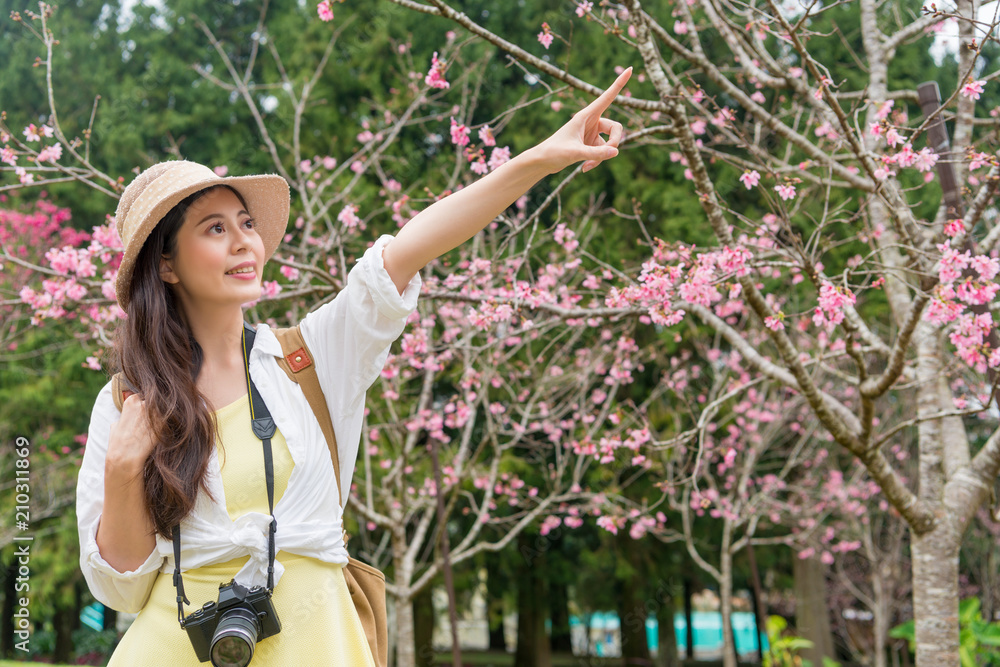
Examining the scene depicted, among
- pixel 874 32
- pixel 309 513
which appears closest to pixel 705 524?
pixel 874 32

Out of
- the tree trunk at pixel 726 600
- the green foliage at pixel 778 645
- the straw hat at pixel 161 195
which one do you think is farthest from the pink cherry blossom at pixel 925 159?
the tree trunk at pixel 726 600

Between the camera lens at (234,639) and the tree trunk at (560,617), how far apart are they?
33.8 feet

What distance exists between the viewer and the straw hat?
127 centimetres

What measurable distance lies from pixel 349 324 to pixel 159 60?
10.3 m

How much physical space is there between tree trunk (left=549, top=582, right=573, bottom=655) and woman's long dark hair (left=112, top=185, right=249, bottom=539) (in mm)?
10269

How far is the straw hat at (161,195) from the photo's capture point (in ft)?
4.15

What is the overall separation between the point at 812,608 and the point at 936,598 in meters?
6.34

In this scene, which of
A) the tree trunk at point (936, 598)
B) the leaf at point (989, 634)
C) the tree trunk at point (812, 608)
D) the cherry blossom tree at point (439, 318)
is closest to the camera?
the tree trunk at point (936, 598)

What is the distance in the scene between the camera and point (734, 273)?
2.73m

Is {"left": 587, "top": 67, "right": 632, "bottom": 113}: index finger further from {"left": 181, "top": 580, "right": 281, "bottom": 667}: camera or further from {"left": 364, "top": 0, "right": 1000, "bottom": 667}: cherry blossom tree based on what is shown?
{"left": 364, "top": 0, "right": 1000, "bottom": 667}: cherry blossom tree

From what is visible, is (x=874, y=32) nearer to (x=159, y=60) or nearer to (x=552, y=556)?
(x=552, y=556)

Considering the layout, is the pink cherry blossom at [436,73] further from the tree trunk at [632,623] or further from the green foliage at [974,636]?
the tree trunk at [632,623]

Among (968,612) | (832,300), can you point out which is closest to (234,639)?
(832,300)

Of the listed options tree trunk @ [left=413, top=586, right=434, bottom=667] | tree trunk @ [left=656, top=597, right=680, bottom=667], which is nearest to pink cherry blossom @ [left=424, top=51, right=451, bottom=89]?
tree trunk @ [left=413, top=586, right=434, bottom=667]
